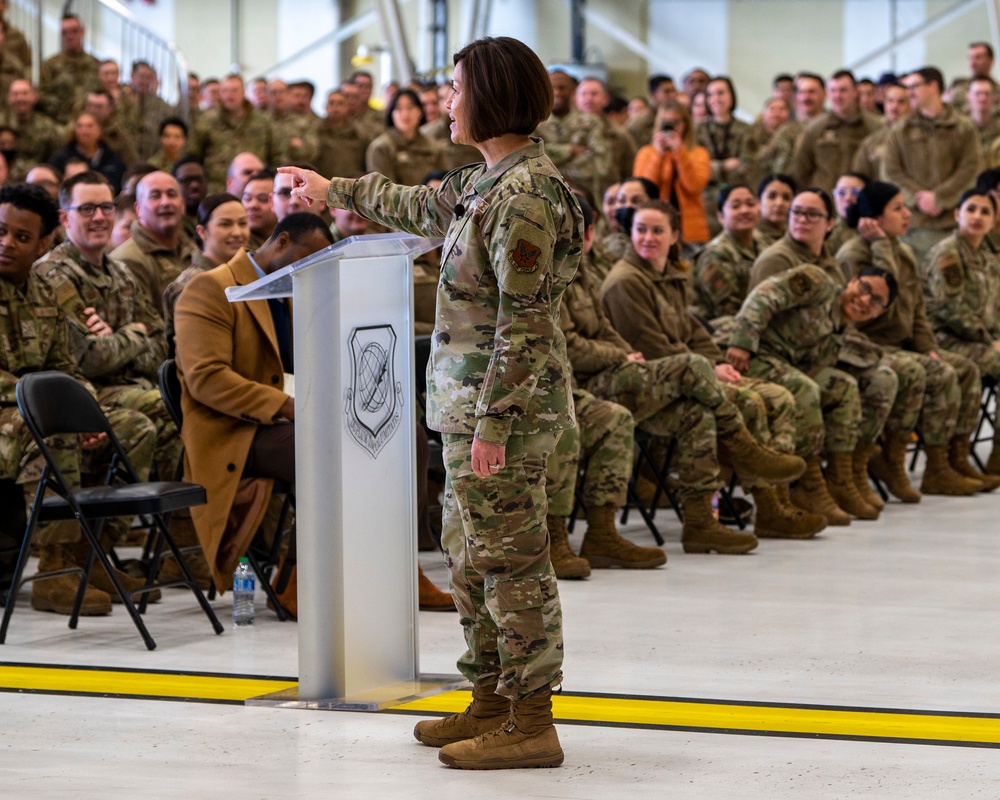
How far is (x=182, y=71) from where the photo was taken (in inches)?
622

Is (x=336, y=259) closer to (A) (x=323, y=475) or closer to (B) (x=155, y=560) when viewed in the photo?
(A) (x=323, y=475)

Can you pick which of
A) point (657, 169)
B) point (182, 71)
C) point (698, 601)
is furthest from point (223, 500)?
point (182, 71)

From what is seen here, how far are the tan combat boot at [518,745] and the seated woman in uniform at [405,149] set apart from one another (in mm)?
8228

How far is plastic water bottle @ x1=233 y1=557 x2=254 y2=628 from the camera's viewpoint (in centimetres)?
528

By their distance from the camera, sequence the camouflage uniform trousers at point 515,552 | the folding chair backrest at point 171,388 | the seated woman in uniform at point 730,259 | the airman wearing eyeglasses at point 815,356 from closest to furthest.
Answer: the camouflage uniform trousers at point 515,552 → the folding chair backrest at point 171,388 → the airman wearing eyeglasses at point 815,356 → the seated woman in uniform at point 730,259

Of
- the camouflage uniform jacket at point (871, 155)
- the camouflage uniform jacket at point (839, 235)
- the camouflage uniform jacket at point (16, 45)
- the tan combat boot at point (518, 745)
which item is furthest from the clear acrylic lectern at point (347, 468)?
the camouflage uniform jacket at point (16, 45)

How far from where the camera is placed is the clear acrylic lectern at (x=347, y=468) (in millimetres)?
4082

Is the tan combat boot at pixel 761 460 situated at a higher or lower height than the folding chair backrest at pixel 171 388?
lower

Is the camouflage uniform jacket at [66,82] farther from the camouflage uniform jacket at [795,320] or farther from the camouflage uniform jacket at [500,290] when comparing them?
the camouflage uniform jacket at [500,290]

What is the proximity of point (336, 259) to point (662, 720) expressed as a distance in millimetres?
1415

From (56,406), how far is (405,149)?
6768 millimetres

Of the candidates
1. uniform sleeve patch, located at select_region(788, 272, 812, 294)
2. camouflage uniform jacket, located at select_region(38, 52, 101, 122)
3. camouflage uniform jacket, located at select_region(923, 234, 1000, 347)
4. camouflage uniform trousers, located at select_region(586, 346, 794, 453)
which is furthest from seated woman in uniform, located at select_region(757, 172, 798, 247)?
camouflage uniform jacket, located at select_region(38, 52, 101, 122)

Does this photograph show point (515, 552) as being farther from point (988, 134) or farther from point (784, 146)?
point (988, 134)

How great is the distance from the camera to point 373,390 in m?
4.20
